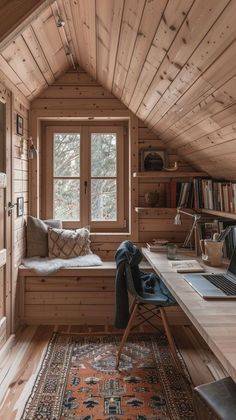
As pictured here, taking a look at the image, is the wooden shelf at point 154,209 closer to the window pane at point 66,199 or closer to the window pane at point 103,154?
the window pane at point 103,154

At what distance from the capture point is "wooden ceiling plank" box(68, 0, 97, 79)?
6.91ft

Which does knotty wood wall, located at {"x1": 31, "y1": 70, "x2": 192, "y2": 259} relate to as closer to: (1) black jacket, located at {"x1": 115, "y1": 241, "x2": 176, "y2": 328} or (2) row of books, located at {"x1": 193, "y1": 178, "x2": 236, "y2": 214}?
(2) row of books, located at {"x1": 193, "y1": 178, "x2": 236, "y2": 214}

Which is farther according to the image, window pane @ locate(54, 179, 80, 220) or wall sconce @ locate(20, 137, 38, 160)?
window pane @ locate(54, 179, 80, 220)

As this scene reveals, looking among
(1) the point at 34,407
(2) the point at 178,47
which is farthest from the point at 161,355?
(2) the point at 178,47

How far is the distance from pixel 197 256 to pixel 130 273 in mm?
783

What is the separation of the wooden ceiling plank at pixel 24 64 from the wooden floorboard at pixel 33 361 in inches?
86.2

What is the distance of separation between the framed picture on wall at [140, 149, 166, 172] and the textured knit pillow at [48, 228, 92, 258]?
0.97 meters

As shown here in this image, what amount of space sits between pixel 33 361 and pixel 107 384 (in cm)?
63

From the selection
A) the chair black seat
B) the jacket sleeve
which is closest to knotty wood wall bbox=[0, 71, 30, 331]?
the jacket sleeve

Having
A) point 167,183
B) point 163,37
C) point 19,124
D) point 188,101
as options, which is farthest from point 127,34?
point 167,183

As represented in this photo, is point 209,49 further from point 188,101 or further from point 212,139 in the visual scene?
point 212,139

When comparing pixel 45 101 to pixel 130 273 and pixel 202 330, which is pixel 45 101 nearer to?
pixel 130 273

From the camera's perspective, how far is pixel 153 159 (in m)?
3.52

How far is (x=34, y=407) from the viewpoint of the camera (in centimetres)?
201
